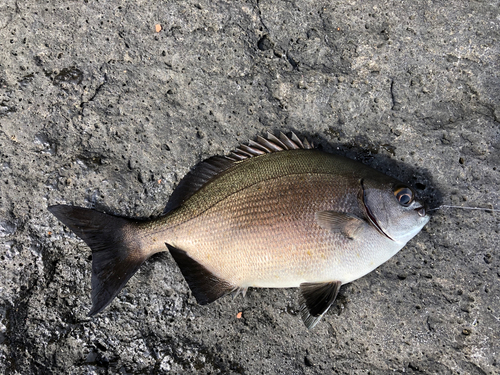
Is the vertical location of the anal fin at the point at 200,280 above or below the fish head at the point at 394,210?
below

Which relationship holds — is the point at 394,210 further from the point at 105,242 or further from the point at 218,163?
the point at 105,242

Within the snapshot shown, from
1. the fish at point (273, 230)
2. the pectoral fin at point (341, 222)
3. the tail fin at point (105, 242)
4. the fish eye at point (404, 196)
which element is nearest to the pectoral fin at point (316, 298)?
the fish at point (273, 230)

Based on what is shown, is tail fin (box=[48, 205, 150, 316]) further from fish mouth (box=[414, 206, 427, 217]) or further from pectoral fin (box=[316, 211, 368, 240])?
fish mouth (box=[414, 206, 427, 217])

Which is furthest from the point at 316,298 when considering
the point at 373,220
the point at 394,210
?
the point at 394,210

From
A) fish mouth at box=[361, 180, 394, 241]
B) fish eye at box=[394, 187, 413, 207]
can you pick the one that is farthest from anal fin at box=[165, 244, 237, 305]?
fish eye at box=[394, 187, 413, 207]

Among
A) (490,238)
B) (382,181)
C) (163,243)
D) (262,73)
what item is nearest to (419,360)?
(490,238)

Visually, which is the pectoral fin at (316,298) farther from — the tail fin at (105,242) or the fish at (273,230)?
the tail fin at (105,242)

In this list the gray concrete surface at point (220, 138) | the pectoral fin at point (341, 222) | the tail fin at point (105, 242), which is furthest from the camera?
the gray concrete surface at point (220, 138)
